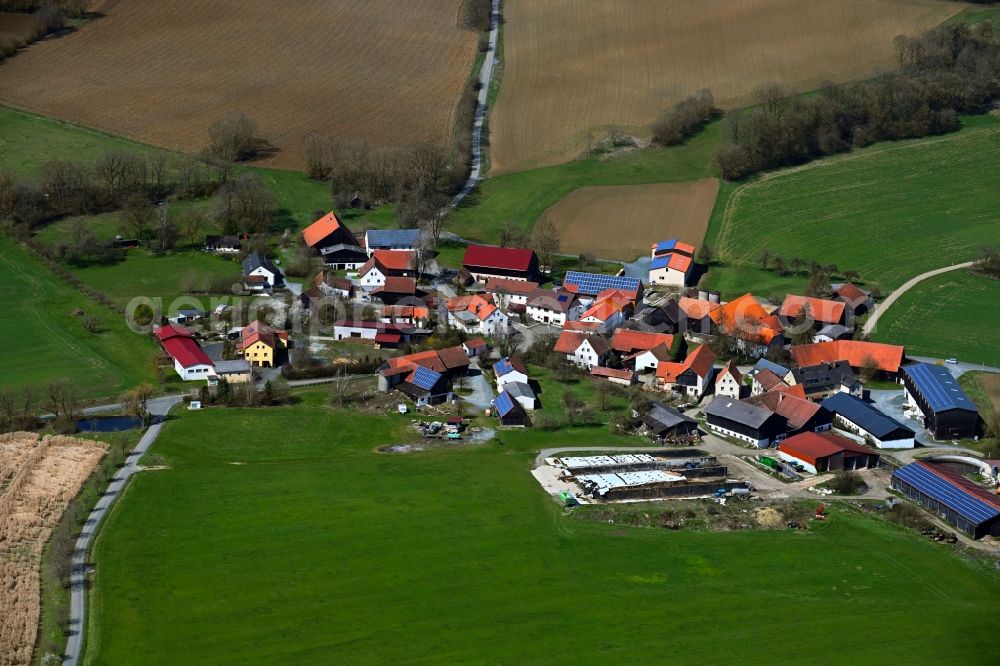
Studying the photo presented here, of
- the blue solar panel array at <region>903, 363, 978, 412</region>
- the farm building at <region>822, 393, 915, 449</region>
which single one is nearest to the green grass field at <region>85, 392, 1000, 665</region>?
the farm building at <region>822, 393, 915, 449</region>

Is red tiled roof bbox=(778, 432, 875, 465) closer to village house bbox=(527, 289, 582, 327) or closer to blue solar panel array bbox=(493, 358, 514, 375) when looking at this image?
blue solar panel array bbox=(493, 358, 514, 375)

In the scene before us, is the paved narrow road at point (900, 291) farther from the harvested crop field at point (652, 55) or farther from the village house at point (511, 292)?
the harvested crop field at point (652, 55)

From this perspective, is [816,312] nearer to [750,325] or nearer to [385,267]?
[750,325]

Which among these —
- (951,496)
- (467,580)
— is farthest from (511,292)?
(467,580)

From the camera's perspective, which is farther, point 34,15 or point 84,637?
point 34,15

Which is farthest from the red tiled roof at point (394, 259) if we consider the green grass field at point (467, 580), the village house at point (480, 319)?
the green grass field at point (467, 580)

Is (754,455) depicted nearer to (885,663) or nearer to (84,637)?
(885,663)

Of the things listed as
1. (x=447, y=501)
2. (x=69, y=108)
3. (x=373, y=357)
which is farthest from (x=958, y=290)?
(x=69, y=108)
